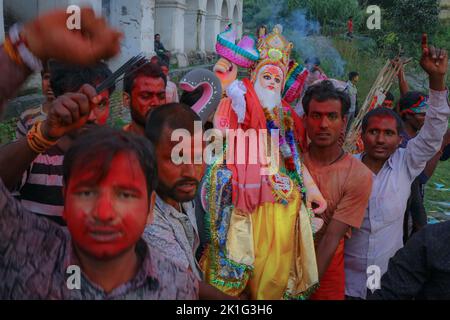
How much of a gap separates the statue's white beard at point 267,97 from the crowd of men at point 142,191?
0.51 feet

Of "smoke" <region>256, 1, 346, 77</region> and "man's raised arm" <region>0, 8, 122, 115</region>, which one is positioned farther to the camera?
"smoke" <region>256, 1, 346, 77</region>

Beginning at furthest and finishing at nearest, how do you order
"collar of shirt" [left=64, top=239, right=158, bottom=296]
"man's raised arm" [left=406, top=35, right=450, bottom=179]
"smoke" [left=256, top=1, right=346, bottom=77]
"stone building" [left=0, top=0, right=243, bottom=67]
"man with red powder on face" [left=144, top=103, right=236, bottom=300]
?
"smoke" [left=256, top=1, right=346, bottom=77], "stone building" [left=0, top=0, right=243, bottom=67], "man's raised arm" [left=406, top=35, right=450, bottom=179], "man with red powder on face" [left=144, top=103, right=236, bottom=300], "collar of shirt" [left=64, top=239, right=158, bottom=296]

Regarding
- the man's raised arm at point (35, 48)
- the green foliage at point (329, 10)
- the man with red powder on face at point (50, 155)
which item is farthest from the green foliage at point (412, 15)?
the man's raised arm at point (35, 48)

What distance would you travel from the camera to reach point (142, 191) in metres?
1.22

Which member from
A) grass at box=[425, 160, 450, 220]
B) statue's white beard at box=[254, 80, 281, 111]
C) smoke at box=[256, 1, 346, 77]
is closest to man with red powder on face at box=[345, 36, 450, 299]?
statue's white beard at box=[254, 80, 281, 111]

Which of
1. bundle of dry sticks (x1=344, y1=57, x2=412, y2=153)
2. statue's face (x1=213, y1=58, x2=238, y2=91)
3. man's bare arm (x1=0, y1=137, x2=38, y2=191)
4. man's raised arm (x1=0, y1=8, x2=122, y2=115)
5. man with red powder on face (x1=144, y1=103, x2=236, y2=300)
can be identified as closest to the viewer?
man's raised arm (x1=0, y1=8, x2=122, y2=115)

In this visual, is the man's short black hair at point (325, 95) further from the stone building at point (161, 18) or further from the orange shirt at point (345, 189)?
the stone building at point (161, 18)

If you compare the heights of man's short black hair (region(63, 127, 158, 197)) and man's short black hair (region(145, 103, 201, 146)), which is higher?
man's short black hair (region(145, 103, 201, 146))

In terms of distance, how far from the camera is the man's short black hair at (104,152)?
117 cm

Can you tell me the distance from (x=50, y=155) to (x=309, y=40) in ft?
29.6

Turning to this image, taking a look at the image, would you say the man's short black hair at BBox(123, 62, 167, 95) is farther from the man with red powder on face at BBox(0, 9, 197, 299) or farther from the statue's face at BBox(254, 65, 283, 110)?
the man with red powder on face at BBox(0, 9, 197, 299)

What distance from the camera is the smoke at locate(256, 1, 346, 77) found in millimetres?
9219

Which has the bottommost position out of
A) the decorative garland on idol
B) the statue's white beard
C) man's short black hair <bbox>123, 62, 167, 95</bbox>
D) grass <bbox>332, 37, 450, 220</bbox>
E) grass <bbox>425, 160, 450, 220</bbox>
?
grass <bbox>425, 160, 450, 220</bbox>

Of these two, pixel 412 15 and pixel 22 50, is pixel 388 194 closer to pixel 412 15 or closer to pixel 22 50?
pixel 22 50
